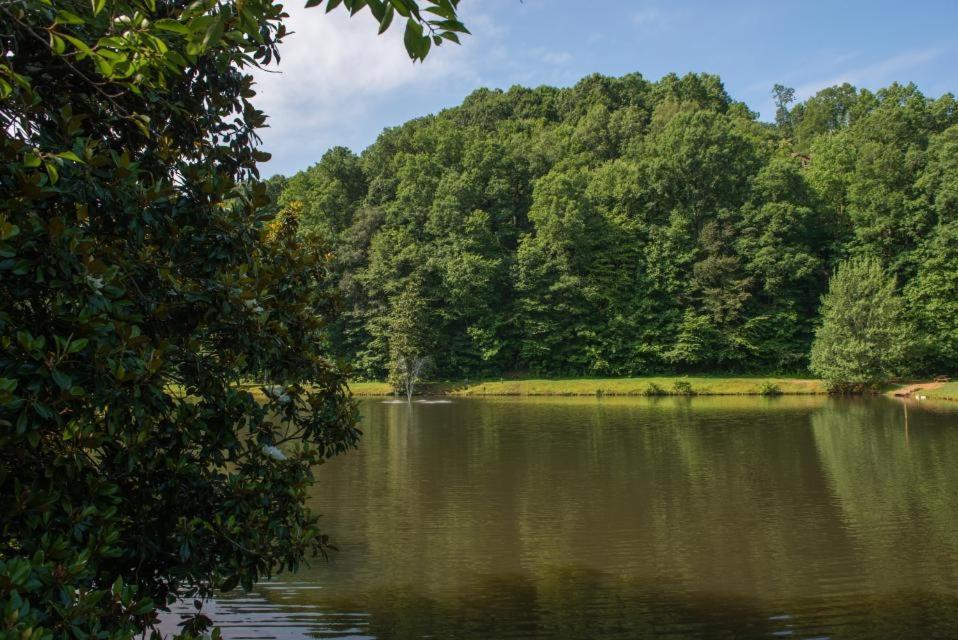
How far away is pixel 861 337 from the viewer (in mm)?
42375

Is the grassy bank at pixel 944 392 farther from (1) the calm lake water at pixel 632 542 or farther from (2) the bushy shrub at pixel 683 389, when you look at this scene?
(1) the calm lake water at pixel 632 542

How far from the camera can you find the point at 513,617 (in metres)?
8.48

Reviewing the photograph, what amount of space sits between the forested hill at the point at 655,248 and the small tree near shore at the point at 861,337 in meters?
4.48

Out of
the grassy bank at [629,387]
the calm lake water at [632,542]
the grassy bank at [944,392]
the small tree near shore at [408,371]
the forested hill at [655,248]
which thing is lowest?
the calm lake water at [632,542]

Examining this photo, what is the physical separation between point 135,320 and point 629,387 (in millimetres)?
46961

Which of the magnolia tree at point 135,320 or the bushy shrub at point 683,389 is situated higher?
the magnolia tree at point 135,320

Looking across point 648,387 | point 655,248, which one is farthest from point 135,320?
point 655,248

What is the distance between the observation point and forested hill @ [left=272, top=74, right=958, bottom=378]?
5253cm

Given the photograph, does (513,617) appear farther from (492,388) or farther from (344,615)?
(492,388)

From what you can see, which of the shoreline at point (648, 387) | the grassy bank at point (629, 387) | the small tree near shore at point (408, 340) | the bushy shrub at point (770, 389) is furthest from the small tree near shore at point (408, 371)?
the bushy shrub at point (770, 389)

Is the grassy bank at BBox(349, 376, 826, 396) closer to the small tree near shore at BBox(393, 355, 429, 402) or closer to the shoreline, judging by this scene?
the shoreline

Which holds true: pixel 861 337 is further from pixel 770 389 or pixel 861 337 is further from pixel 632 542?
pixel 632 542

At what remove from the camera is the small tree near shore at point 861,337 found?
136ft

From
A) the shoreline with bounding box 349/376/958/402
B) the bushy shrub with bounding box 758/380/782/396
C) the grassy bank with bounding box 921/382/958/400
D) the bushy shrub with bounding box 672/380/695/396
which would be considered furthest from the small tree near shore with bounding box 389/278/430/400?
the grassy bank with bounding box 921/382/958/400
